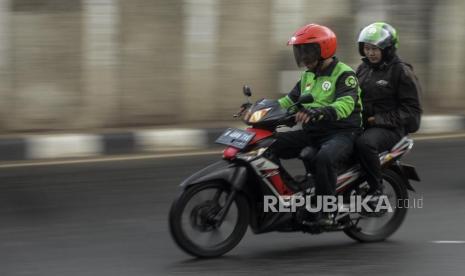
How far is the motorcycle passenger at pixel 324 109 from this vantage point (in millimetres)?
5688

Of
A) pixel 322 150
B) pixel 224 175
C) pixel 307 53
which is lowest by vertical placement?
pixel 224 175

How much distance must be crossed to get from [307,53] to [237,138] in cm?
76

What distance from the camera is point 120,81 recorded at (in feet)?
33.7

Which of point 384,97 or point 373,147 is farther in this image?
point 384,97

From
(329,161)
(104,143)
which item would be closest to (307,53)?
(329,161)

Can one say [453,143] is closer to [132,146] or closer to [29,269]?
[132,146]

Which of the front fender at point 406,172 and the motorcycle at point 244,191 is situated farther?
the front fender at point 406,172

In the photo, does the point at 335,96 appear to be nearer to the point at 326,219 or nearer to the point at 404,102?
the point at 404,102

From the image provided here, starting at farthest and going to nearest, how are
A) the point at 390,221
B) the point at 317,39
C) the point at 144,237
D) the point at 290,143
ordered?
the point at 390,221, the point at 144,237, the point at 290,143, the point at 317,39

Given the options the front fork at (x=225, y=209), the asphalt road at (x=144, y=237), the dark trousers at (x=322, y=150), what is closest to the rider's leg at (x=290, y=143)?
the dark trousers at (x=322, y=150)

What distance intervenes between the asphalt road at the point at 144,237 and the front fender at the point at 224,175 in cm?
55

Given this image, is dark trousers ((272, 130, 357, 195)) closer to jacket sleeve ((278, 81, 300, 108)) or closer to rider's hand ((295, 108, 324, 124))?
→ jacket sleeve ((278, 81, 300, 108))

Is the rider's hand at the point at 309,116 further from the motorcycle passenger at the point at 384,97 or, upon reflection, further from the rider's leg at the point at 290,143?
the motorcycle passenger at the point at 384,97

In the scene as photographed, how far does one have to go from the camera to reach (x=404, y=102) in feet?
20.0
